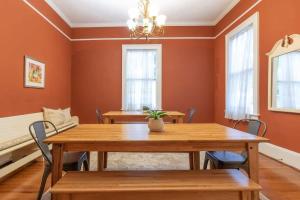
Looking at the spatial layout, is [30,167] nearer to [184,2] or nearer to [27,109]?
[27,109]

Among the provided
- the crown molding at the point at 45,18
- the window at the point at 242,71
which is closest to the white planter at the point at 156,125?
→ the window at the point at 242,71

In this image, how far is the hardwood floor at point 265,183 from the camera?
7.95 ft

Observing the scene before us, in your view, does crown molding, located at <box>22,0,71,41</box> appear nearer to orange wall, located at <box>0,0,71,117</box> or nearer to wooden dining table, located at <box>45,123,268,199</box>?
orange wall, located at <box>0,0,71,117</box>

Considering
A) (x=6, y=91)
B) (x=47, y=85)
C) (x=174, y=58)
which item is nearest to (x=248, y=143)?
(x=6, y=91)

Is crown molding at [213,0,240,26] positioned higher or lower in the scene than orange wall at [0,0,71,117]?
higher

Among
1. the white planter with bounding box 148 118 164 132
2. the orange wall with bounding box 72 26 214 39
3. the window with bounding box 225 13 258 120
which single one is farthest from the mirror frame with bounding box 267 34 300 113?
the orange wall with bounding box 72 26 214 39

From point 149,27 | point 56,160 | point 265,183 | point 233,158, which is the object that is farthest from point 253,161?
point 149,27

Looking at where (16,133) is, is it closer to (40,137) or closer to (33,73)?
(33,73)

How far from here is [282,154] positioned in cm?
352

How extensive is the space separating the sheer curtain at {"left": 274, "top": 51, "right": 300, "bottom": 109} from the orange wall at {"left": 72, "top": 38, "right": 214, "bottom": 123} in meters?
2.98

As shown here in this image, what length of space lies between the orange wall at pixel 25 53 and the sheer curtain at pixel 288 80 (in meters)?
4.17

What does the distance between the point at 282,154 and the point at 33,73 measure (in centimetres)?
446

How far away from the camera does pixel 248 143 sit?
1.85 meters

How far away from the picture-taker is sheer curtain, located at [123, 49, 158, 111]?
6.53 metres
